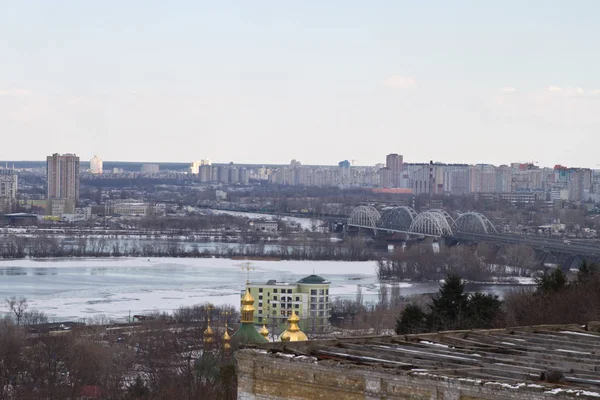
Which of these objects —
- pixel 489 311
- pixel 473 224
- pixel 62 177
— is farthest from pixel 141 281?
pixel 62 177

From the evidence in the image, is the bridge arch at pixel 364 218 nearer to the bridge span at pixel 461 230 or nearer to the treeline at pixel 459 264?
the bridge span at pixel 461 230

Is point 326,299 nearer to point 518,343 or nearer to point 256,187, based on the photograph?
point 518,343

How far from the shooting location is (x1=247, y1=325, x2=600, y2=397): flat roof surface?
5391mm

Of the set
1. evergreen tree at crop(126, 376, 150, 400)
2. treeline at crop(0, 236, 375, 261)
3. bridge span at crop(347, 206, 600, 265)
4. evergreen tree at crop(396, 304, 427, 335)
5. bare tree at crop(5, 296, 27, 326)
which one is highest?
evergreen tree at crop(396, 304, 427, 335)

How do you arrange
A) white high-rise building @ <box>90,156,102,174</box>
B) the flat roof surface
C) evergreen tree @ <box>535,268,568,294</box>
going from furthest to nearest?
white high-rise building @ <box>90,156,102,174</box>, evergreen tree @ <box>535,268,568,294</box>, the flat roof surface

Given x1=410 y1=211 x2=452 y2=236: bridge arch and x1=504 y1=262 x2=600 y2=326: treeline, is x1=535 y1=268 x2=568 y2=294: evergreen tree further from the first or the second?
x1=410 y1=211 x2=452 y2=236: bridge arch

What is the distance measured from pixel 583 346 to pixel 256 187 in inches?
4630

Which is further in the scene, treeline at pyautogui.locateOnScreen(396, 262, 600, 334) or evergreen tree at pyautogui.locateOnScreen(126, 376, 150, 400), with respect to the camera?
evergreen tree at pyautogui.locateOnScreen(126, 376, 150, 400)

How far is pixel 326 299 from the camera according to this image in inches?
988

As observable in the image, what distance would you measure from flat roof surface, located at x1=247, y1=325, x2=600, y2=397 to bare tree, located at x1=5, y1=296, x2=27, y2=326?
15079 mm

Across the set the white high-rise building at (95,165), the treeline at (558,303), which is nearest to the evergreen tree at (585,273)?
the treeline at (558,303)

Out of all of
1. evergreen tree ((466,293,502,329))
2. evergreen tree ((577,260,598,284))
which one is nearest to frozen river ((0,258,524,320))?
evergreen tree ((577,260,598,284))

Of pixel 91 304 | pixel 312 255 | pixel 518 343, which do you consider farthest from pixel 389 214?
pixel 518 343

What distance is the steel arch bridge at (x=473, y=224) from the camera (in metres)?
54.8
